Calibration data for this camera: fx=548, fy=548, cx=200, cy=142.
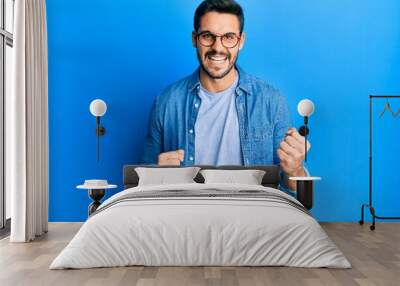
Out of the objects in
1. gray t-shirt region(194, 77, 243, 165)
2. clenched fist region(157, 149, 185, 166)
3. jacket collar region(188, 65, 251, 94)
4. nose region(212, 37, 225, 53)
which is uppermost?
nose region(212, 37, 225, 53)

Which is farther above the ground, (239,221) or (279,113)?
(279,113)

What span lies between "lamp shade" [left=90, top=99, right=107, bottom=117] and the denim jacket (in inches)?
→ 25.1

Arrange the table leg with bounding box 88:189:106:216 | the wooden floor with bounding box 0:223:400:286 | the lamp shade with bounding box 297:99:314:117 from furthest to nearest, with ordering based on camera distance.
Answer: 1. the lamp shade with bounding box 297:99:314:117
2. the table leg with bounding box 88:189:106:216
3. the wooden floor with bounding box 0:223:400:286

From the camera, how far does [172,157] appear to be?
709 centimetres

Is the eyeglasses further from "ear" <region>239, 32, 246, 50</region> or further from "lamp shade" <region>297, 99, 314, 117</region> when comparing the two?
"lamp shade" <region>297, 99, 314, 117</region>

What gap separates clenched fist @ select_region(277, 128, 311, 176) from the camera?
7.11 m

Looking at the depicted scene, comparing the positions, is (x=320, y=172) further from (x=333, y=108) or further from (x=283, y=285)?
(x=283, y=285)

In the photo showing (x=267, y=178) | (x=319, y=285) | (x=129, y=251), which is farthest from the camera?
(x=267, y=178)

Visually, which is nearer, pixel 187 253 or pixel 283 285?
pixel 283 285

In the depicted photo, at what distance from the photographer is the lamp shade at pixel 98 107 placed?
691 centimetres

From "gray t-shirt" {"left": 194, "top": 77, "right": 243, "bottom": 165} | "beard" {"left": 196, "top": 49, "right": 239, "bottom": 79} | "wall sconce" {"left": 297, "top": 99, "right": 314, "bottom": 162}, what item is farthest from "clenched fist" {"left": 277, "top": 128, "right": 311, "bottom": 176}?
"beard" {"left": 196, "top": 49, "right": 239, "bottom": 79}

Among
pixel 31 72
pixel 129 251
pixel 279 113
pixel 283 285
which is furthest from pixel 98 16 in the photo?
pixel 283 285

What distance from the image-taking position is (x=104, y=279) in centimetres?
397

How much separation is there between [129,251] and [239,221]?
0.92 metres
